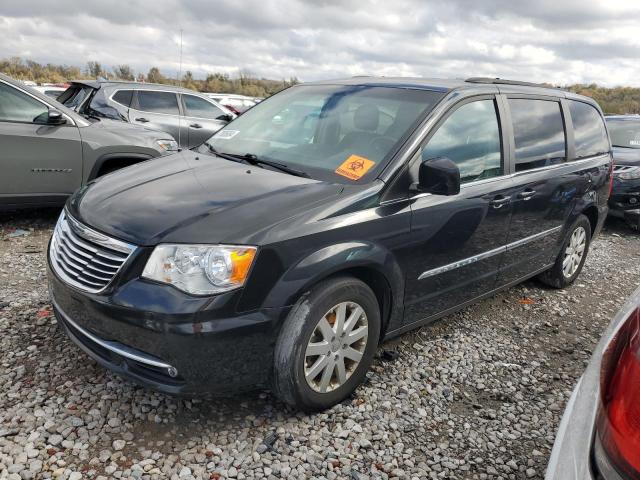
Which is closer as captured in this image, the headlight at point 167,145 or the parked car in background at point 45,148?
the parked car in background at point 45,148

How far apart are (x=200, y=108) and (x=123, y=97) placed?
1.70 meters

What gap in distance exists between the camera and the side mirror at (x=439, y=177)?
113 inches

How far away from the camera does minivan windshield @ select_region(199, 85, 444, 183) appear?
3.07 metres

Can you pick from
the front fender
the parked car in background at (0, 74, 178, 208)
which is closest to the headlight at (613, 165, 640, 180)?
the front fender

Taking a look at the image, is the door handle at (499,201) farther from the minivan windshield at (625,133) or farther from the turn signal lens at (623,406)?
the minivan windshield at (625,133)

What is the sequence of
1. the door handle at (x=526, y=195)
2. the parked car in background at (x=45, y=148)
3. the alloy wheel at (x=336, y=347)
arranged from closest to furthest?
the alloy wheel at (x=336, y=347) → the door handle at (x=526, y=195) → the parked car in background at (x=45, y=148)

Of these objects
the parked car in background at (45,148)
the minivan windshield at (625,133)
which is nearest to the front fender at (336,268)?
the parked car in background at (45,148)

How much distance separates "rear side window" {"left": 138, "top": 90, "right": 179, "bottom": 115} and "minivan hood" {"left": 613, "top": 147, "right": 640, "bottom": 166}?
756cm

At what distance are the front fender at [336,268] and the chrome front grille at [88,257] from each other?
72 cm

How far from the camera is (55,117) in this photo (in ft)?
17.3

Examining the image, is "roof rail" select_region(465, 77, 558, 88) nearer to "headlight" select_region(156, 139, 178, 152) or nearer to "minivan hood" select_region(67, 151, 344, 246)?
"minivan hood" select_region(67, 151, 344, 246)

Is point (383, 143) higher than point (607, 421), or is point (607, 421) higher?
point (383, 143)

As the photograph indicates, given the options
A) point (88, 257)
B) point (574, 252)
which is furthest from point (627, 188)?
point (88, 257)

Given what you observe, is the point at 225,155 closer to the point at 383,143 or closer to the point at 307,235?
the point at 383,143
